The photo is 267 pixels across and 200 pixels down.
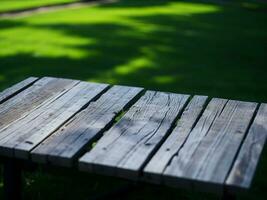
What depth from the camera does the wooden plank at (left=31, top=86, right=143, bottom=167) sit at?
238 cm

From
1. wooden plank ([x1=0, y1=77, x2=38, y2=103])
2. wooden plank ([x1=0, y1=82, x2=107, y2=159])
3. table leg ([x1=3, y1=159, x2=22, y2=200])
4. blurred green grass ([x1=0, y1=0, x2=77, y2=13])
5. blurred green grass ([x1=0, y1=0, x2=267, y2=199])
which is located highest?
wooden plank ([x1=0, y1=82, x2=107, y2=159])

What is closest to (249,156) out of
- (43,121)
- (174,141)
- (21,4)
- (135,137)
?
(174,141)

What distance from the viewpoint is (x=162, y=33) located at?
868cm

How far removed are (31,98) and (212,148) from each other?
4.39ft

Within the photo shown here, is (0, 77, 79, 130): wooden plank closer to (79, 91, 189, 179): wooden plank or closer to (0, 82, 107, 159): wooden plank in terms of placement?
(0, 82, 107, 159): wooden plank

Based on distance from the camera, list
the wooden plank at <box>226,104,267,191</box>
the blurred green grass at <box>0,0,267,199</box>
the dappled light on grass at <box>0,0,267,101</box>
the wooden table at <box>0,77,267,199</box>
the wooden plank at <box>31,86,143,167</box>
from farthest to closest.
Answer: the dappled light on grass at <box>0,0,267,101</box>
the blurred green grass at <box>0,0,267,199</box>
the wooden plank at <box>31,86,143,167</box>
the wooden table at <box>0,77,267,199</box>
the wooden plank at <box>226,104,267,191</box>

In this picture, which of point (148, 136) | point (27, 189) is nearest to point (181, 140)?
point (148, 136)

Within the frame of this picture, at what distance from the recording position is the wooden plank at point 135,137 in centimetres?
227

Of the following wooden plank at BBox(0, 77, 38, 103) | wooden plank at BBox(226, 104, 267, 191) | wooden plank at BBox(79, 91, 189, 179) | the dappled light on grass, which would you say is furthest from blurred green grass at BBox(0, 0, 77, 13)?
wooden plank at BBox(226, 104, 267, 191)

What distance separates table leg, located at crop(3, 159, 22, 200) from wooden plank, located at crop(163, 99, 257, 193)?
3.10 feet

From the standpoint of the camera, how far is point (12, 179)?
276 centimetres

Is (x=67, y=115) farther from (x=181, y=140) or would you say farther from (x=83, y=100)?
(x=181, y=140)

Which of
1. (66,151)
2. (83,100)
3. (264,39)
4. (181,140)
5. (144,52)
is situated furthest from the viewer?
(264,39)

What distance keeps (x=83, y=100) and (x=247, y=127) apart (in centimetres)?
106
